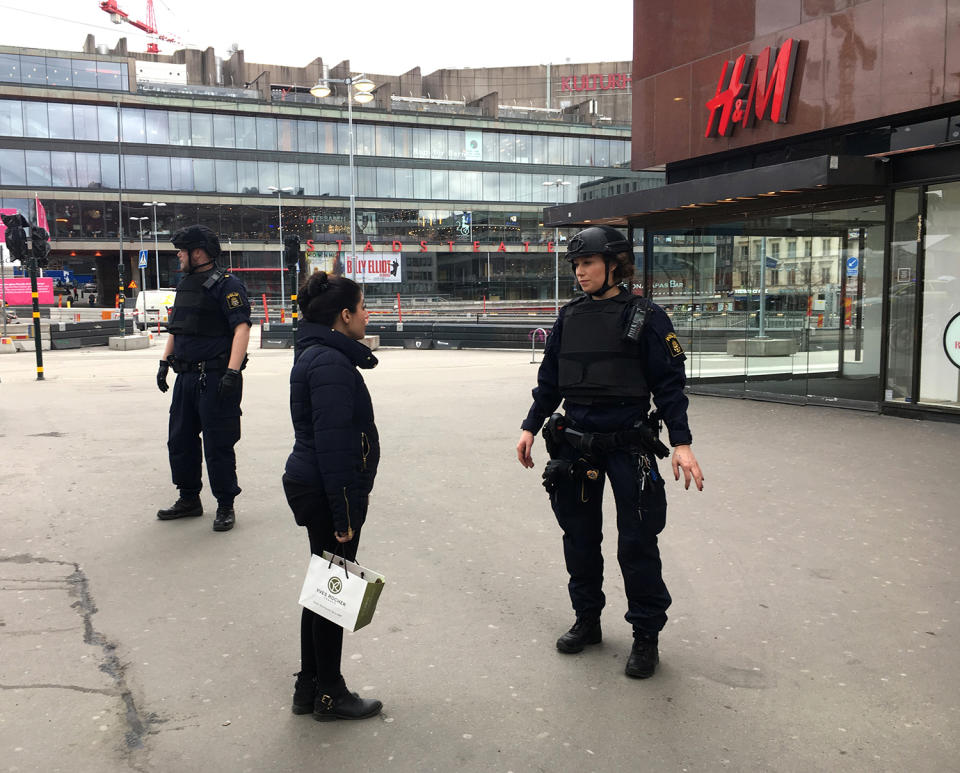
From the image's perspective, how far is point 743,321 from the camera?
41.1ft

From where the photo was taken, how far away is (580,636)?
3.78 m

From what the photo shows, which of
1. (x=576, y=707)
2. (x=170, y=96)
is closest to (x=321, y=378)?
(x=576, y=707)

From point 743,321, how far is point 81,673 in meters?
10.8

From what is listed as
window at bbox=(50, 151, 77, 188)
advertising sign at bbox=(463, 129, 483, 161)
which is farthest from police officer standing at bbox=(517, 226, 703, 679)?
advertising sign at bbox=(463, 129, 483, 161)

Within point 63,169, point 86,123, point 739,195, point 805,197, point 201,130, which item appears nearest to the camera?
point 739,195

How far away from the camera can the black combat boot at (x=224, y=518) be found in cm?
576

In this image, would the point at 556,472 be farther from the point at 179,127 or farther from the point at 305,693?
the point at 179,127

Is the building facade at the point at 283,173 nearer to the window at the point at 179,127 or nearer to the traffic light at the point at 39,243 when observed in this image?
the window at the point at 179,127

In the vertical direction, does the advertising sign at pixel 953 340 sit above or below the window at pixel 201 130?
below

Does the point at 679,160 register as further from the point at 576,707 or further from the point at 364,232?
the point at 364,232

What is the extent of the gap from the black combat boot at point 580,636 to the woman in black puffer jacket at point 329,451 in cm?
94

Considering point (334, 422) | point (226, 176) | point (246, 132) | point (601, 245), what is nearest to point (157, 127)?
point (226, 176)

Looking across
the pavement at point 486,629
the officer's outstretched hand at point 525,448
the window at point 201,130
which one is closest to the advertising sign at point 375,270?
the window at point 201,130

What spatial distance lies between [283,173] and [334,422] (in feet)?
216
